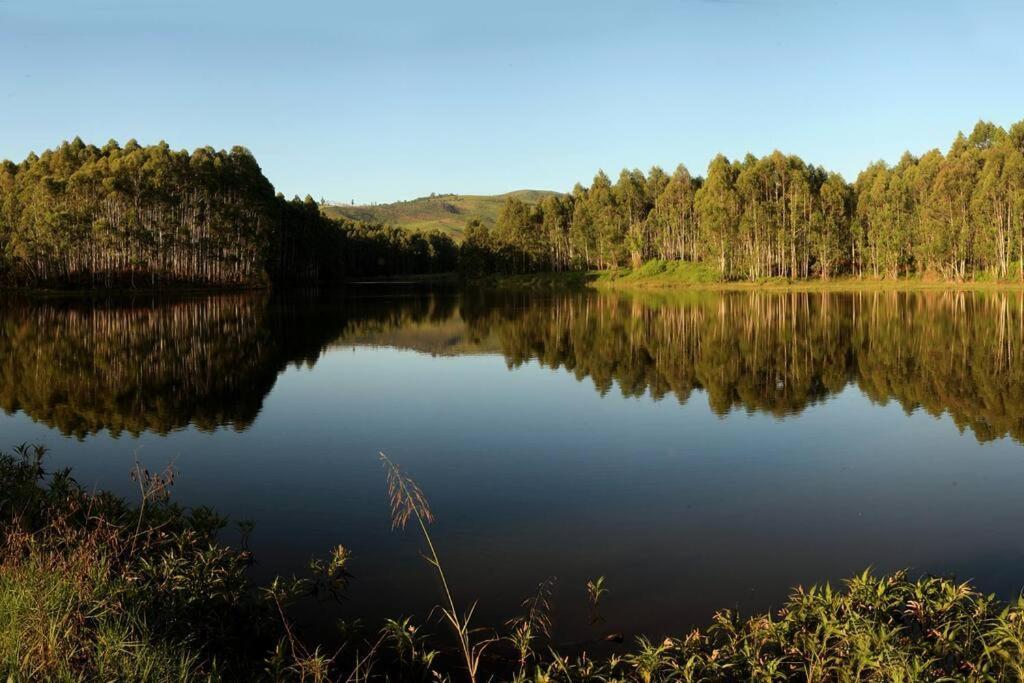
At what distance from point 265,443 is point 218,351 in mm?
17989

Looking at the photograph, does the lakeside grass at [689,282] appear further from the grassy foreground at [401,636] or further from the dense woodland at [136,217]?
the grassy foreground at [401,636]

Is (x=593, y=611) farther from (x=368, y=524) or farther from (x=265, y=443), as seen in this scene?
(x=265, y=443)

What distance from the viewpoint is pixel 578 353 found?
33.5 meters

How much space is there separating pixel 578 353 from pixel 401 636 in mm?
26511

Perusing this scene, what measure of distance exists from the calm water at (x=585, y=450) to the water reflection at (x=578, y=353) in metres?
0.20

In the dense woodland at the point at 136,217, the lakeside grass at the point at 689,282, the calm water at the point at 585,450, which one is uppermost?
the dense woodland at the point at 136,217

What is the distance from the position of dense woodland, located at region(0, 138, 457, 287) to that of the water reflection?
2814cm

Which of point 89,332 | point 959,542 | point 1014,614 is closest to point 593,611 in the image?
point 1014,614

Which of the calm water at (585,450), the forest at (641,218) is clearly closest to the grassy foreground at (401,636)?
the calm water at (585,450)

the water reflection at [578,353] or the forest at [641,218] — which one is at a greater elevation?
the forest at [641,218]

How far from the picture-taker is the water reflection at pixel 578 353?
2089cm

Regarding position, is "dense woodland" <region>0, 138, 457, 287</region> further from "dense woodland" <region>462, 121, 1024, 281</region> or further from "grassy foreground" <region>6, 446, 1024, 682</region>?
"grassy foreground" <region>6, 446, 1024, 682</region>

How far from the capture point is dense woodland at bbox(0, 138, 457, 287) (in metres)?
83.1

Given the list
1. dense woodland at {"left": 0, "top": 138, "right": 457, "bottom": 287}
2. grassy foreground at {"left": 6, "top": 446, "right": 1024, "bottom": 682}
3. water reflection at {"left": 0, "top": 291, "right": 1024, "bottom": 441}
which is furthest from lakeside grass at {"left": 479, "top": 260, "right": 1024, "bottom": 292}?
grassy foreground at {"left": 6, "top": 446, "right": 1024, "bottom": 682}
